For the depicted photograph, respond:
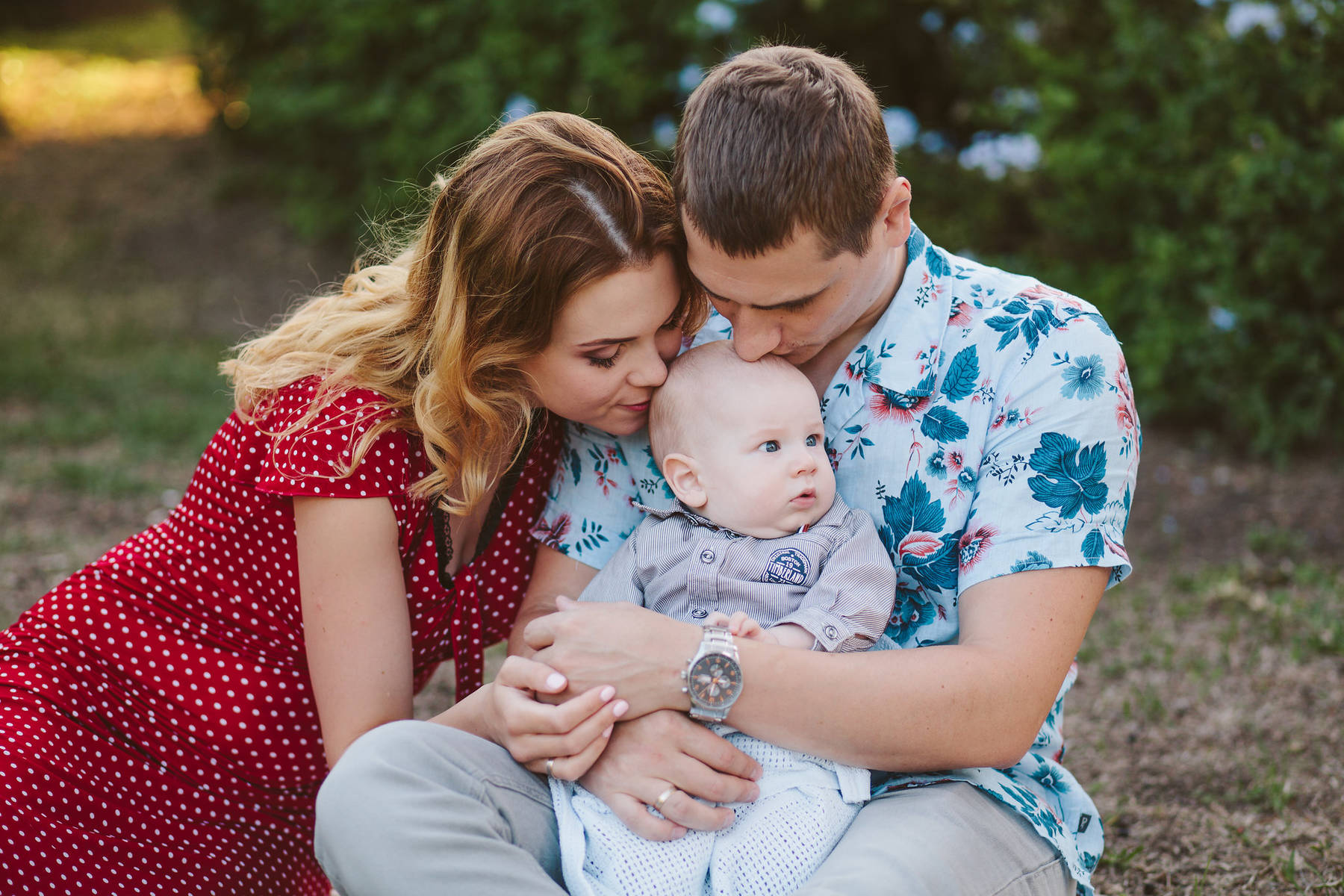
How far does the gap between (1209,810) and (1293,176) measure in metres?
2.78

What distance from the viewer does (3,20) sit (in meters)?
14.6

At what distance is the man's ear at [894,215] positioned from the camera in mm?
2102

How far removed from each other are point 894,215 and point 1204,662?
2222 millimetres

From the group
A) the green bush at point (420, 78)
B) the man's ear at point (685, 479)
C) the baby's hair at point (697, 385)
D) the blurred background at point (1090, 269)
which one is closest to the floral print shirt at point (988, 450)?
the baby's hair at point (697, 385)

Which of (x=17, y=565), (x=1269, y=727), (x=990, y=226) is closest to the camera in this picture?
(x=1269, y=727)

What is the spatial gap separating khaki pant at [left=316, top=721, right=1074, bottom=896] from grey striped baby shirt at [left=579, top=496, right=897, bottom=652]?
323 mm

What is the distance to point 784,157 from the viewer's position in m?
1.98

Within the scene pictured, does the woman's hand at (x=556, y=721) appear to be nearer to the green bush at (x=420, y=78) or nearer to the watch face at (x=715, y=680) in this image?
the watch face at (x=715, y=680)

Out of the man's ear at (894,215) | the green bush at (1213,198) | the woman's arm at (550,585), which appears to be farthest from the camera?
the green bush at (1213,198)

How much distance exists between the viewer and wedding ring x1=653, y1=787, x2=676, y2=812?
1.87 metres

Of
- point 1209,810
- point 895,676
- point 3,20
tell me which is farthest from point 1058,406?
point 3,20

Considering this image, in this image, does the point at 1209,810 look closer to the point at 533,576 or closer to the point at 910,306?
the point at 910,306

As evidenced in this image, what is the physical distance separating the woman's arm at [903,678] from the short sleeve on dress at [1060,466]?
1.7 inches

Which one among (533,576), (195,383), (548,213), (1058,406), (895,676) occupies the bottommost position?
(195,383)
